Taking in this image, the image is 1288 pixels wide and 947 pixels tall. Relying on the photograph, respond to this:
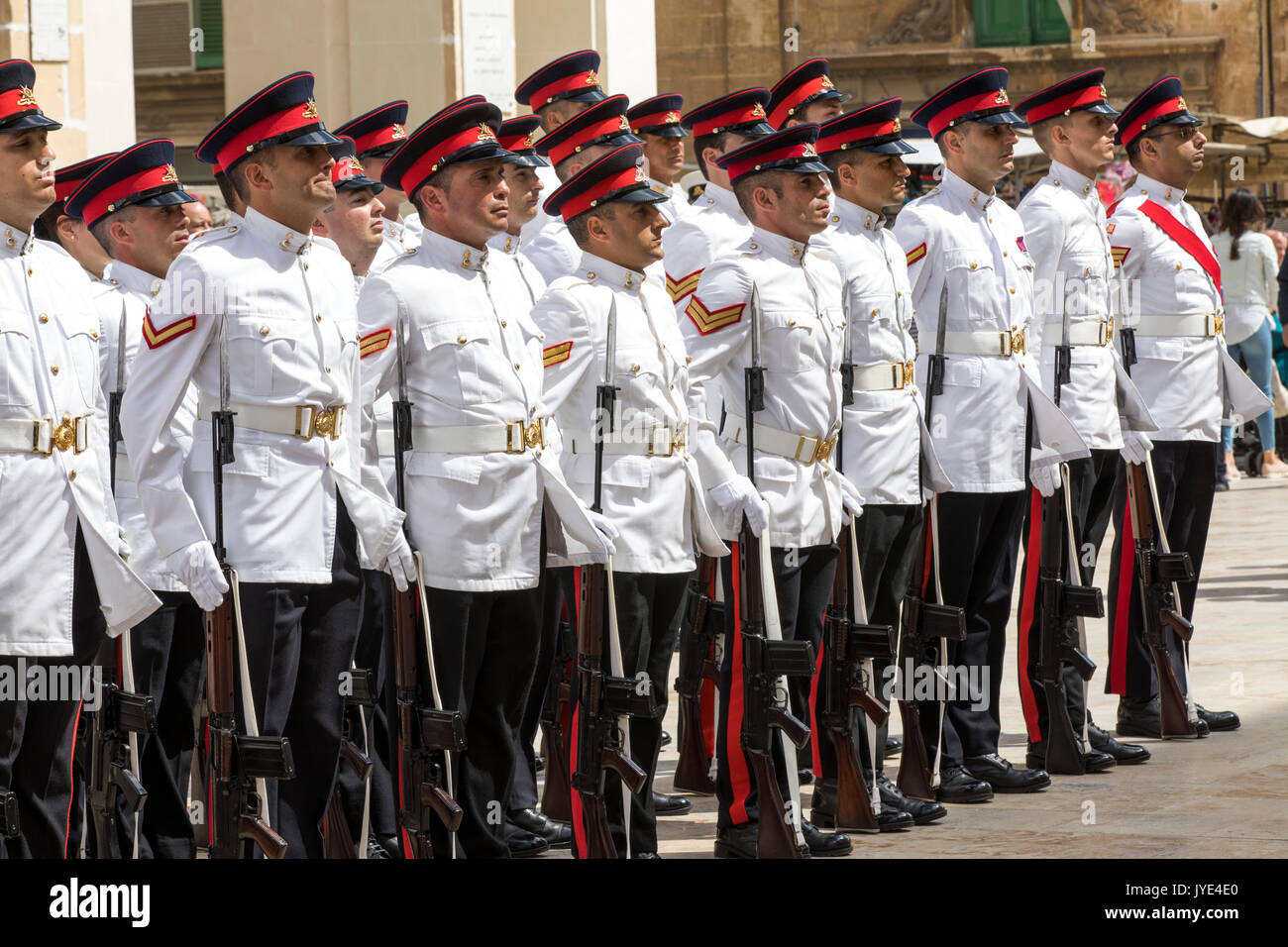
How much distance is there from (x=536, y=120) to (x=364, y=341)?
147 cm

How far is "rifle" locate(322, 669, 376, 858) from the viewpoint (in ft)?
18.0

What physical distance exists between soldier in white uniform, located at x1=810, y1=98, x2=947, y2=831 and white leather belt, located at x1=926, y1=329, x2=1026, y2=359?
0.98 feet

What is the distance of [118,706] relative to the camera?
512 cm

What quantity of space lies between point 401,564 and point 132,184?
1.18 metres

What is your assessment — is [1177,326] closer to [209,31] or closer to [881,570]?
[881,570]

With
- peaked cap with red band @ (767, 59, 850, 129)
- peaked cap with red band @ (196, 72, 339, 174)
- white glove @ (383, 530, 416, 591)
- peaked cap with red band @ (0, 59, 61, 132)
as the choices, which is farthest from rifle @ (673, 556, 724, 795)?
peaked cap with red band @ (0, 59, 61, 132)

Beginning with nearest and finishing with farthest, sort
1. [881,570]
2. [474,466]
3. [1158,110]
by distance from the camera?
1. [474,466]
2. [881,570]
3. [1158,110]

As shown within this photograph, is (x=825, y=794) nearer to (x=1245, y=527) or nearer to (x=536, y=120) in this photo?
(x=536, y=120)

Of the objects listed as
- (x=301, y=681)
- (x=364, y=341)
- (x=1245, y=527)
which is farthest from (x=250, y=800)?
(x=1245, y=527)

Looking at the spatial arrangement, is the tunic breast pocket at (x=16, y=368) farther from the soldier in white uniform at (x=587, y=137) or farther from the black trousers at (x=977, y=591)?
the black trousers at (x=977, y=591)

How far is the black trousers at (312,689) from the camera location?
4930 millimetres

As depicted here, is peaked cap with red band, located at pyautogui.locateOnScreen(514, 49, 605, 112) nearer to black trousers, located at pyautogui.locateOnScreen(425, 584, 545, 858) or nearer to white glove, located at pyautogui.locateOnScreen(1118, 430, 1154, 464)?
white glove, located at pyautogui.locateOnScreen(1118, 430, 1154, 464)

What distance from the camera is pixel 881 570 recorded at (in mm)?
6352

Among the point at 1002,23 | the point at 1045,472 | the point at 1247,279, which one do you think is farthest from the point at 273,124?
the point at 1002,23
